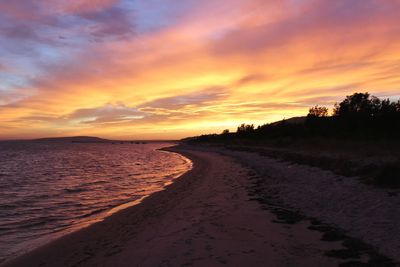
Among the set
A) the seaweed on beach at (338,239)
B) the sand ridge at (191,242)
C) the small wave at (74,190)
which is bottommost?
the small wave at (74,190)

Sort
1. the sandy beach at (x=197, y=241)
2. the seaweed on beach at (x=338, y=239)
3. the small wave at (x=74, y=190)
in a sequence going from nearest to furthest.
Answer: the seaweed on beach at (x=338, y=239)
the sandy beach at (x=197, y=241)
the small wave at (x=74, y=190)

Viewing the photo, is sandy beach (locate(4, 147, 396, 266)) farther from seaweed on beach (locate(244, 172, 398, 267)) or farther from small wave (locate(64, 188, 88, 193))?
small wave (locate(64, 188, 88, 193))

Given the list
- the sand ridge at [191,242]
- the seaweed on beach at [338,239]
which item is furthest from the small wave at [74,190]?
the seaweed on beach at [338,239]

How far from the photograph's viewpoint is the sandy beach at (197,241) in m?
8.61

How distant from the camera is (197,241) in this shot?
1007 centimetres

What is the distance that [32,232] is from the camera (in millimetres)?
12984

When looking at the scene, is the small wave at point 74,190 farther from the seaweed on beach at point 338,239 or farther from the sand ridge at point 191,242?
the seaweed on beach at point 338,239

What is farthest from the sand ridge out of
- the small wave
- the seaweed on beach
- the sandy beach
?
the small wave

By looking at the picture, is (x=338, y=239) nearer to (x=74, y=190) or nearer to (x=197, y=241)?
(x=197, y=241)

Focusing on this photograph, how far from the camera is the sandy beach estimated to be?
861cm

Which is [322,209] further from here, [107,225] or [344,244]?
[107,225]

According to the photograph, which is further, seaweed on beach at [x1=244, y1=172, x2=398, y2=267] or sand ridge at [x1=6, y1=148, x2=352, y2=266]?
sand ridge at [x1=6, y1=148, x2=352, y2=266]

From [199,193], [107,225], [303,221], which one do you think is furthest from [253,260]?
[199,193]

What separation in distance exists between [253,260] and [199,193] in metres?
10.9
